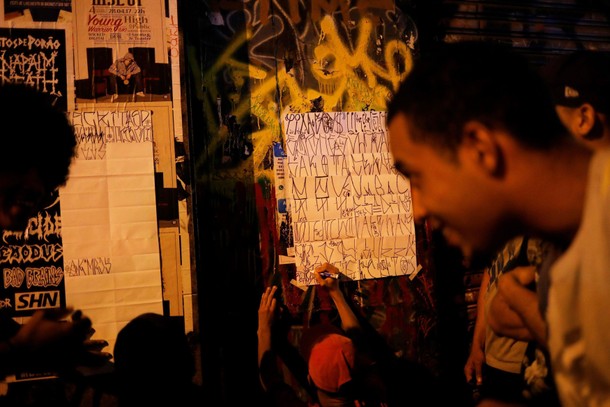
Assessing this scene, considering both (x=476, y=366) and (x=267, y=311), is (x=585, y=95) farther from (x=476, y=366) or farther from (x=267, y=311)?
(x=267, y=311)

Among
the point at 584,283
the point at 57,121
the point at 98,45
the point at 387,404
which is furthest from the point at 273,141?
the point at 584,283

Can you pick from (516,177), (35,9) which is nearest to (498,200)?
(516,177)

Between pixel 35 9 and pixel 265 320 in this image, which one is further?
pixel 265 320

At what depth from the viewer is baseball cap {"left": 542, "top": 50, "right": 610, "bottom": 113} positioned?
8.07 feet

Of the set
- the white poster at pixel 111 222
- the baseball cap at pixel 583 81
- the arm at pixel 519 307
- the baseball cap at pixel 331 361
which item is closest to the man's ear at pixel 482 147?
the arm at pixel 519 307

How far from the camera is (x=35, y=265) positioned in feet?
10.4

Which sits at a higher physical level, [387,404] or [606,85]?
[606,85]

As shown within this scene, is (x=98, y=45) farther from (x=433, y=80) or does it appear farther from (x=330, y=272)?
(x=433, y=80)

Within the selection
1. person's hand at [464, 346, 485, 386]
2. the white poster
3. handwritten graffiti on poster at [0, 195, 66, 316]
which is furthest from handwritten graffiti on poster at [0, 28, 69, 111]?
person's hand at [464, 346, 485, 386]

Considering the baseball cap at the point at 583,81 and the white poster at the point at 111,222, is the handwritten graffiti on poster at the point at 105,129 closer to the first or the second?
the white poster at the point at 111,222

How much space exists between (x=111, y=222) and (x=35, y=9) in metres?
1.43

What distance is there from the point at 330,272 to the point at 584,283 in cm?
278

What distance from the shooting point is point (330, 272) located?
12.2ft

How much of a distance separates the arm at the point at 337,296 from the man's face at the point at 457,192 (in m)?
2.23
